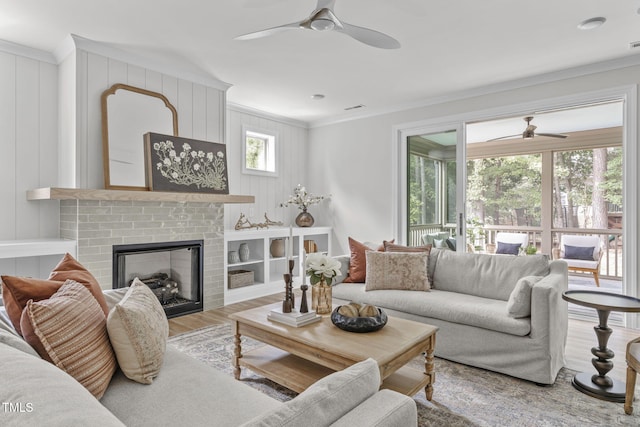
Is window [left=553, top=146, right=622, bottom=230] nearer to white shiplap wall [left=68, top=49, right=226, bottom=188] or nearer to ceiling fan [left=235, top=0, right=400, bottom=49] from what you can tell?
ceiling fan [left=235, top=0, right=400, bottom=49]

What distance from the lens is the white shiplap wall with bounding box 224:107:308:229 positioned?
5.07 metres

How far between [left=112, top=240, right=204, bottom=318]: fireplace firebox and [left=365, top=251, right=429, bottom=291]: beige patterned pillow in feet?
6.37

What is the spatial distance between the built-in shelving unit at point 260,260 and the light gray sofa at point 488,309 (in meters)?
1.60

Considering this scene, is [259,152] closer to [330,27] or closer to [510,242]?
[330,27]

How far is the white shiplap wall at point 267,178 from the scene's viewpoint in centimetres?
507

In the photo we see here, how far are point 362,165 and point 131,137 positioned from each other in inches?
122

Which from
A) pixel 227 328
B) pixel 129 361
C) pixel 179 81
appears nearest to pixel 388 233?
pixel 227 328

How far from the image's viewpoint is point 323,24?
7.76 ft

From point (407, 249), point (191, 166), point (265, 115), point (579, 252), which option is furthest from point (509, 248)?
point (191, 166)

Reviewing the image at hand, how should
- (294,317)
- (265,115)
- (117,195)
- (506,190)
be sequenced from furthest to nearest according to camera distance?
(506,190) < (265,115) < (117,195) < (294,317)

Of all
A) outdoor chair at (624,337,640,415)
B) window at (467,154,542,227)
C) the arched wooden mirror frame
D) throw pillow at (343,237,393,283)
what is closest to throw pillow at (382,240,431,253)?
throw pillow at (343,237,393,283)

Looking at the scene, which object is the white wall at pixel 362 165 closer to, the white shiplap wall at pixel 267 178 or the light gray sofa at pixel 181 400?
the white shiplap wall at pixel 267 178

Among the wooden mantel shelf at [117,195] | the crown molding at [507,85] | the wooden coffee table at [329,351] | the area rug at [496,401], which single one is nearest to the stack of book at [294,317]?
the wooden coffee table at [329,351]

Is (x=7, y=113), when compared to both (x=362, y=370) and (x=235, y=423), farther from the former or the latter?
(x=362, y=370)
